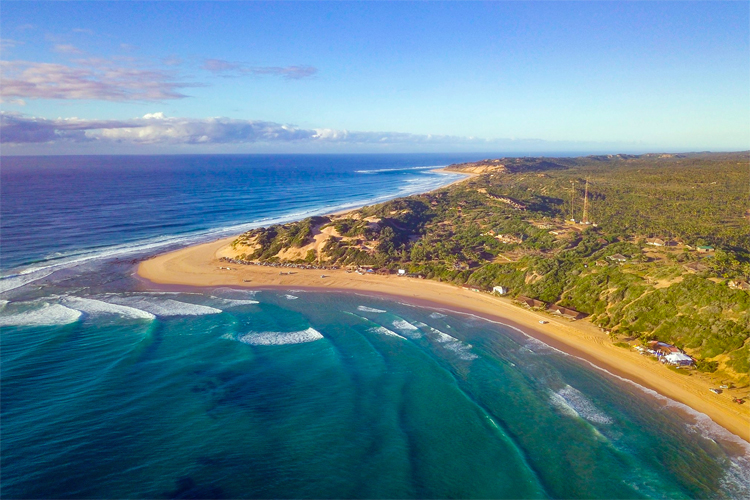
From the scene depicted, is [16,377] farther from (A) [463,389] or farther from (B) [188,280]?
(A) [463,389]

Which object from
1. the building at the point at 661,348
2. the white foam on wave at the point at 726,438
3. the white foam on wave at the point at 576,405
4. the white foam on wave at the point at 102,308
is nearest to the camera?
the white foam on wave at the point at 726,438

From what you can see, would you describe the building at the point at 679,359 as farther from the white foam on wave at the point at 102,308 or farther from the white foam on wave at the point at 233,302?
the white foam on wave at the point at 102,308

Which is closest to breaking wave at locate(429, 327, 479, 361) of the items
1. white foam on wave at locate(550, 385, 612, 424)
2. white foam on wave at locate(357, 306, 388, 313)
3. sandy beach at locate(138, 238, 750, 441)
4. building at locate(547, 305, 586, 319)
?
sandy beach at locate(138, 238, 750, 441)

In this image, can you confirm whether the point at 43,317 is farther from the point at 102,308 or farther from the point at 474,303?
the point at 474,303

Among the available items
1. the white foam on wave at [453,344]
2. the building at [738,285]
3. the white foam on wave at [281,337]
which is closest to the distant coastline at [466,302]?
the white foam on wave at [453,344]

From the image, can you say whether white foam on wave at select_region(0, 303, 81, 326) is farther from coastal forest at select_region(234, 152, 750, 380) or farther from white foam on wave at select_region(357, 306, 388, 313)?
white foam on wave at select_region(357, 306, 388, 313)

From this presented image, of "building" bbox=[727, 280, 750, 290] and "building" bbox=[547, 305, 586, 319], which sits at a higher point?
"building" bbox=[727, 280, 750, 290]
